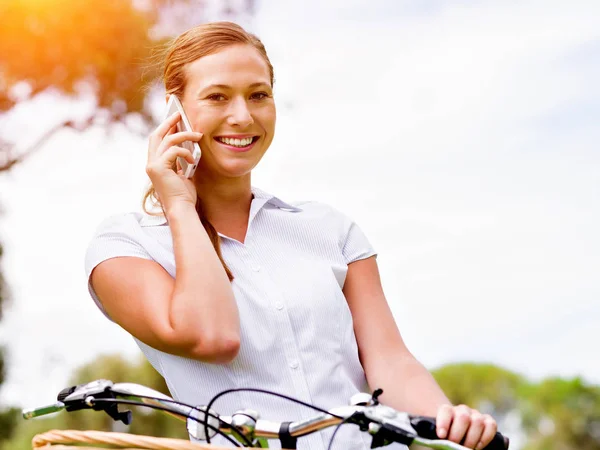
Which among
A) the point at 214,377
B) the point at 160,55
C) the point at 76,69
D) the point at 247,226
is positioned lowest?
the point at 214,377

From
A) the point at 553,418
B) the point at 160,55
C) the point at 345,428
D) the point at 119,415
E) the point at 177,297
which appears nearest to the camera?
the point at 119,415

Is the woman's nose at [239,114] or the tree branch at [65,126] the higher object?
the tree branch at [65,126]

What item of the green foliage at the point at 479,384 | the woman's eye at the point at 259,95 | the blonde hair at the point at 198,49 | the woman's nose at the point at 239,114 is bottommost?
the woman's nose at the point at 239,114

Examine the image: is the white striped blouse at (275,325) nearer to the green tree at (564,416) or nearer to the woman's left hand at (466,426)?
the woman's left hand at (466,426)

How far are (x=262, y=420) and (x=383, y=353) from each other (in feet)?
2.13

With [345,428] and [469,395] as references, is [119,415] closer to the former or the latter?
[345,428]

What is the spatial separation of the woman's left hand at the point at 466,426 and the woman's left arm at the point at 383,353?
27cm

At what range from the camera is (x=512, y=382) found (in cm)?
1616

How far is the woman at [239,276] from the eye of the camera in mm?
1603

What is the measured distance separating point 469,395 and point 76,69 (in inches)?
483

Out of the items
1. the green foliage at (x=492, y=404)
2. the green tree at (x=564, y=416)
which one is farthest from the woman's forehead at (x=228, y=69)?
the green tree at (x=564, y=416)

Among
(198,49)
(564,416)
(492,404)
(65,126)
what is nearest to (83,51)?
(65,126)

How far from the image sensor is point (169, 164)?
1786 millimetres

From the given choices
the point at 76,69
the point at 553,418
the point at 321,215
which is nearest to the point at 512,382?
the point at 553,418
